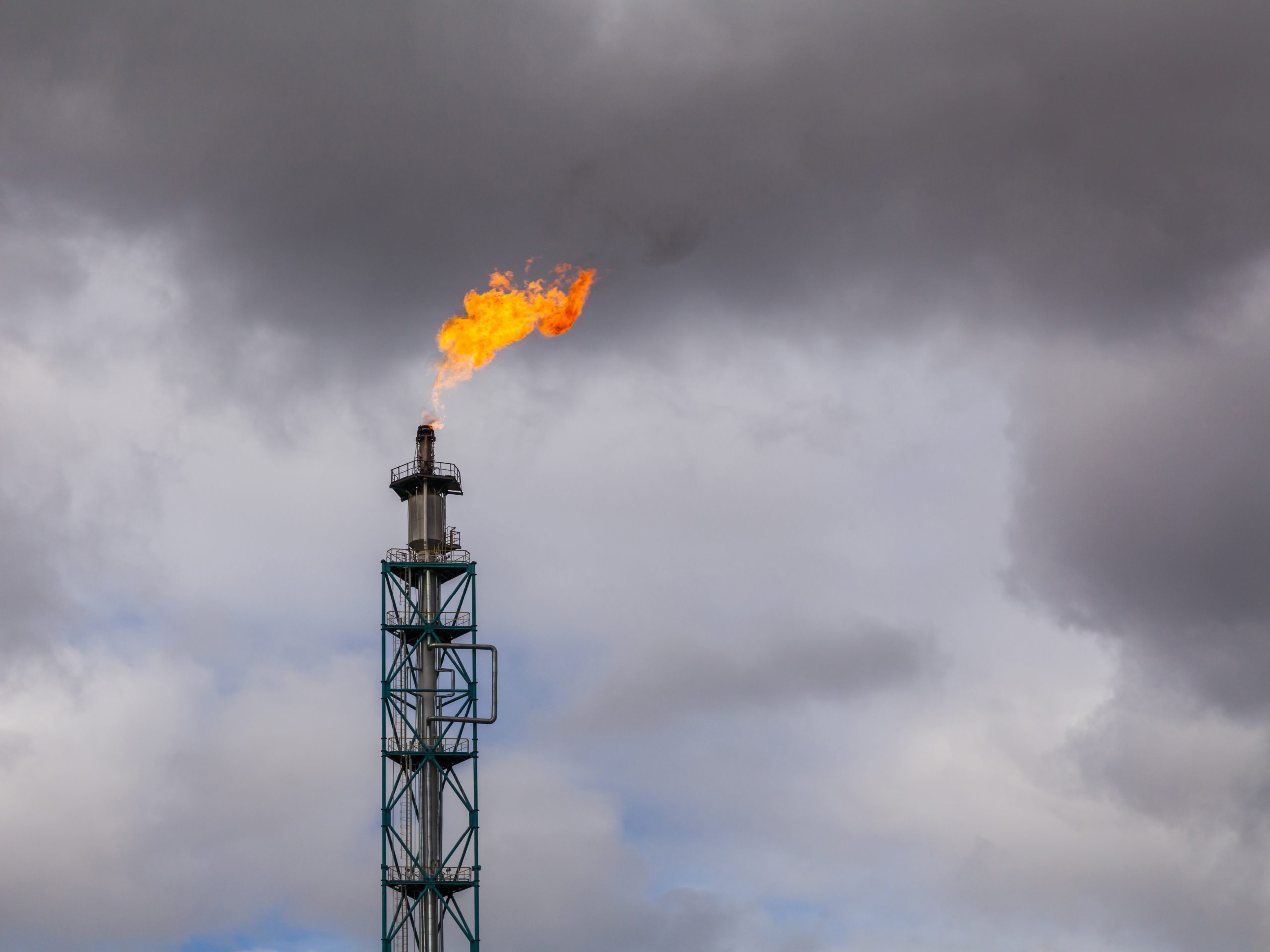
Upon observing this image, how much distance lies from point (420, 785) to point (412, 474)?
21850 mm

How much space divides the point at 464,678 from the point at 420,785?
26.4ft

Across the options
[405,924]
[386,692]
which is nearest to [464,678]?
[386,692]

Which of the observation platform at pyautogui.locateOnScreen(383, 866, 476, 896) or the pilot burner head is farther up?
the pilot burner head

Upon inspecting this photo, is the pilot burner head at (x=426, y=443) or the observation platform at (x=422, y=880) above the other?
the pilot burner head at (x=426, y=443)

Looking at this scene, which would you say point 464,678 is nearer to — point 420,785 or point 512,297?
point 420,785

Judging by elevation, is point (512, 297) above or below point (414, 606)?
above

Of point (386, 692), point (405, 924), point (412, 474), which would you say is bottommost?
point (405, 924)

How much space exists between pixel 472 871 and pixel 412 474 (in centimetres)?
2783

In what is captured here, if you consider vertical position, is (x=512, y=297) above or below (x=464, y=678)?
above

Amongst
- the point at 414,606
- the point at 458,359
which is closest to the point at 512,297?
the point at 458,359

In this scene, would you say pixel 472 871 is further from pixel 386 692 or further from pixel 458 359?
pixel 458 359

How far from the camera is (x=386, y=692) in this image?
169 metres

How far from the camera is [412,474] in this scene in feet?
571

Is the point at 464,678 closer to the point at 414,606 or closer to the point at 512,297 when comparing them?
the point at 414,606
